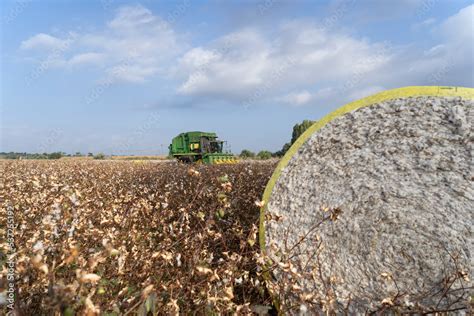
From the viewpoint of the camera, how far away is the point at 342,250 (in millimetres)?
2682

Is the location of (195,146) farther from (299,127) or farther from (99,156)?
(99,156)

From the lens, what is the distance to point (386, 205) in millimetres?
2650

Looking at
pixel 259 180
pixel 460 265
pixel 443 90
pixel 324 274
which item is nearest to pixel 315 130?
pixel 443 90

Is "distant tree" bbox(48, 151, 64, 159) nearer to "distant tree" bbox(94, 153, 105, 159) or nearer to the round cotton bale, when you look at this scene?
"distant tree" bbox(94, 153, 105, 159)

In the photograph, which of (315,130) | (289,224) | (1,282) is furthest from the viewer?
(315,130)

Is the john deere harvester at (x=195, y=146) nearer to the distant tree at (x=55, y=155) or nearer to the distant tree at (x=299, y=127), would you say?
the distant tree at (x=299, y=127)

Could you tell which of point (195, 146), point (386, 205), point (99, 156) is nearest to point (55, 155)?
point (99, 156)

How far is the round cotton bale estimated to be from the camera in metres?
2.41

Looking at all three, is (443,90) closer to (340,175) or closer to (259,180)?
(340,175)

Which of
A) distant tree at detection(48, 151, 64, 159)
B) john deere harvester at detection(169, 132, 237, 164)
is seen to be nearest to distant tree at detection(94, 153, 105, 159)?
distant tree at detection(48, 151, 64, 159)

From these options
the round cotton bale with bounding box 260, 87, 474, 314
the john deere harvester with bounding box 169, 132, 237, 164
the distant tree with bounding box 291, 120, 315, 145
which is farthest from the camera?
the distant tree with bounding box 291, 120, 315, 145

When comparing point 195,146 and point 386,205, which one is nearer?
point 386,205

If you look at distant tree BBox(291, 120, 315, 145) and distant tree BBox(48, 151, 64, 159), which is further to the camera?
distant tree BBox(48, 151, 64, 159)

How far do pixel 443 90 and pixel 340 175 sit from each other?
104cm
